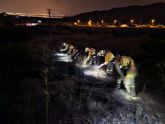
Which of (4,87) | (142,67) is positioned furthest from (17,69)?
(142,67)

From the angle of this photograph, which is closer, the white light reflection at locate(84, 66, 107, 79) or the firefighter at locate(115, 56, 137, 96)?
the firefighter at locate(115, 56, 137, 96)

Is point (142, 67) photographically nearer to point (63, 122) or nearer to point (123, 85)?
point (123, 85)

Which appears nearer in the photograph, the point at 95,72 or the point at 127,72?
the point at 127,72

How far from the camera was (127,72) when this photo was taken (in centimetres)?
1422

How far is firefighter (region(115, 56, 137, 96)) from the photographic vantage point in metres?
14.0

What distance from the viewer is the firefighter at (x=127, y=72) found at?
45.8 ft

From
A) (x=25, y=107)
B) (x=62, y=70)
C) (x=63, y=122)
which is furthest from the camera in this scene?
(x=62, y=70)

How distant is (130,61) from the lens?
47.1ft

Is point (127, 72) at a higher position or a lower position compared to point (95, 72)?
higher

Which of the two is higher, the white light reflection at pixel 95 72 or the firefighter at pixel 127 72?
the firefighter at pixel 127 72

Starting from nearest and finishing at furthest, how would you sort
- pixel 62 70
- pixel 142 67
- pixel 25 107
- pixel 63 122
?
pixel 63 122 < pixel 25 107 < pixel 62 70 < pixel 142 67

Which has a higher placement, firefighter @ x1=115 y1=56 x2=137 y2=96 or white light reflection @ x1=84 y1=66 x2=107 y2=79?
firefighter @ x1=115 y1=56 x2=137 y2=96

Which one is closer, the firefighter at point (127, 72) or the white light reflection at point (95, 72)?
the firefighter at point (127, 72)

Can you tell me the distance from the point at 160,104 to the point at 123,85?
7.77 feet
